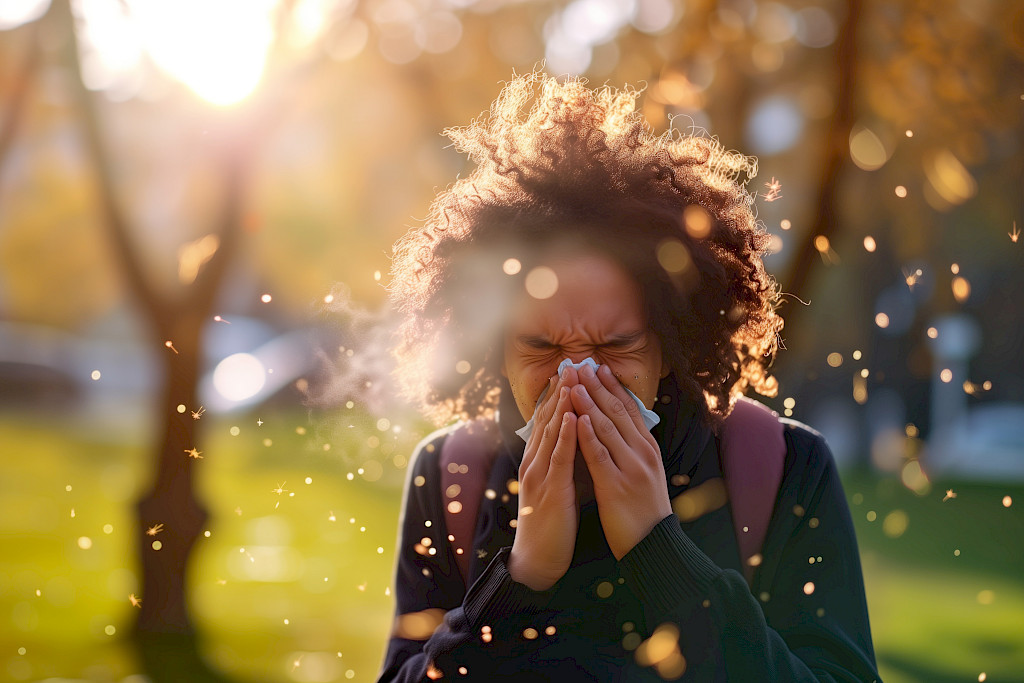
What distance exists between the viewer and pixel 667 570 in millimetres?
2072

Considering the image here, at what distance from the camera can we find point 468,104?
721 centimetres

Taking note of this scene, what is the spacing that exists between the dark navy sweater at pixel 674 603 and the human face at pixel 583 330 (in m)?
0.22

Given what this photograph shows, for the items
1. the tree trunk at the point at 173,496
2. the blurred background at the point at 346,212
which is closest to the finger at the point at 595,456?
the blurred background at the point at 346,212

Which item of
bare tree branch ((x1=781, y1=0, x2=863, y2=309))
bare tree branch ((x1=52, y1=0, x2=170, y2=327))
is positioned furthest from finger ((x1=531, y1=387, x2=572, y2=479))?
bare tree branch ((x1=52, y1=0, x2=170, y2=327))

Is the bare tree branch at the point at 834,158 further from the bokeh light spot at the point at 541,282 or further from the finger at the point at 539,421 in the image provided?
the finger at the point at 539,421

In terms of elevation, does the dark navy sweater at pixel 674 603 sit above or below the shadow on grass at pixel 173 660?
below

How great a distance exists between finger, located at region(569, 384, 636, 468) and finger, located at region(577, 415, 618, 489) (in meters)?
0.01

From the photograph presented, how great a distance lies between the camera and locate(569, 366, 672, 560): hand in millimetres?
2148

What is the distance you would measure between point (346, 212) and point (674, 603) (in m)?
6.30

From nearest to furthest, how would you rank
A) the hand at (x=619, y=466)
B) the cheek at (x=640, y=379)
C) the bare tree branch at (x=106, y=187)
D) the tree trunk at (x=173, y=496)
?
the hand at (x=619, y=466), the cheek at (x=640, y=379), the bare tree branch at (x=106, y=187), the tree trunk at (x=173, y=496)

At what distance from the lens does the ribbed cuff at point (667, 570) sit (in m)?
2.05

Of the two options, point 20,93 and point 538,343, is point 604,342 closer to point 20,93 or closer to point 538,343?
point 538,343

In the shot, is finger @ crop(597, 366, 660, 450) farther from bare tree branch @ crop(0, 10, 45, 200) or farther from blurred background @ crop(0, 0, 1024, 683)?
bare tree branch @ crop(0, 10, 45, 200)

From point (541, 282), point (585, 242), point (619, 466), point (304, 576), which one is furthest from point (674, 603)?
point (304, 576)
